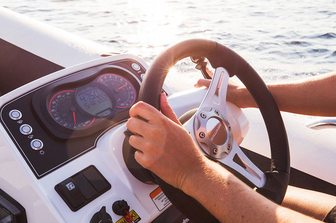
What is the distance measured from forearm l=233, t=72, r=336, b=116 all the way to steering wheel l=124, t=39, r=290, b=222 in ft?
0.87

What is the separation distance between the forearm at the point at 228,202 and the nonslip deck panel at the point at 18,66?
4.48ft

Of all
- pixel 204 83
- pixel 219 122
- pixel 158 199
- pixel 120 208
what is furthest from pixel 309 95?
pixel 120 208

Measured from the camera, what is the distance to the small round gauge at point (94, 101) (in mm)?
1251

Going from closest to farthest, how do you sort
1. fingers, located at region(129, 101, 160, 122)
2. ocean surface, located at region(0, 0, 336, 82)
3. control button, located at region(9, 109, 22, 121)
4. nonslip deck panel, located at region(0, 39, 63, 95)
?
fingers, located at region(129, 101, 160, 122) → control button, located at region(9, 109, 22, 121) → nonslip deck panel, located at region(0, 39, 63, 95) → ocean surface, located at region(0, 0, 336, 82)

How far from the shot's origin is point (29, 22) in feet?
7.91

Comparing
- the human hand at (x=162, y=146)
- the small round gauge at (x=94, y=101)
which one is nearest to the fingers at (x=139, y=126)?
the human hand at (x=162, y=146)

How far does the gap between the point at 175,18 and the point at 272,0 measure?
8.27 ft

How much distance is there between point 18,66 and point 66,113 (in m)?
1.12

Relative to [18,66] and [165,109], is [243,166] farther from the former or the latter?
[18,66]

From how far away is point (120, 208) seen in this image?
109cm

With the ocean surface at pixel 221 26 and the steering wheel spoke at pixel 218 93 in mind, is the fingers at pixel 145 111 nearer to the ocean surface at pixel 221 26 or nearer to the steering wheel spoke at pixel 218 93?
the steering wheel spoke at pixel 218 93

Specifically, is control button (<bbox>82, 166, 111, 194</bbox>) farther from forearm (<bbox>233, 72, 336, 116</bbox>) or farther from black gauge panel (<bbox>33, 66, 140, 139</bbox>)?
forearm (<bbox>233, 72, 336, 116</bbox>)

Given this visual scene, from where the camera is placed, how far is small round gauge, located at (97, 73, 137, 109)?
4.31 ft

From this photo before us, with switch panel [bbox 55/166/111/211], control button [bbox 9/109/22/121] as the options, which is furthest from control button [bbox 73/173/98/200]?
control button [bbox 9/109/22/121]
